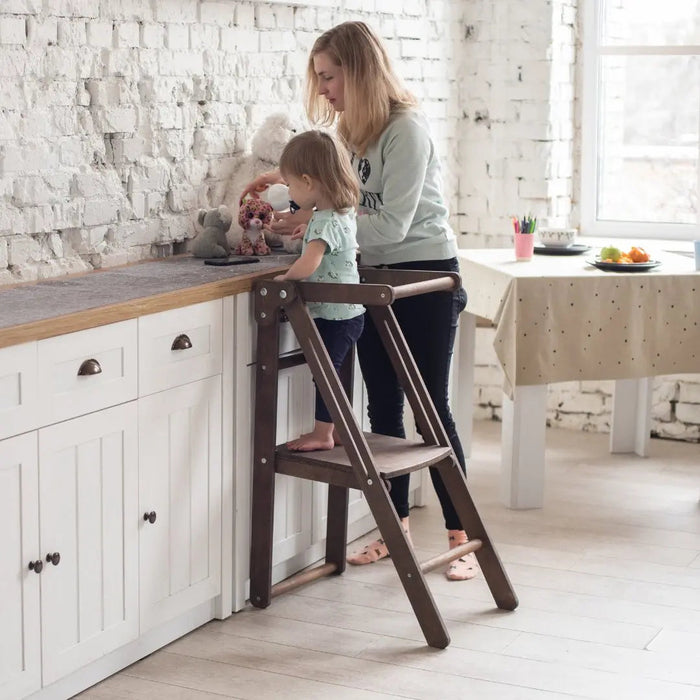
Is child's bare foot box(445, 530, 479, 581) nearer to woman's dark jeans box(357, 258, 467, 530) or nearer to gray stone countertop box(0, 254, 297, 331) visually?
woman's dark jeans box(357, 258, 467, 530)

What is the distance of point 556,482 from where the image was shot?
4.57 meters

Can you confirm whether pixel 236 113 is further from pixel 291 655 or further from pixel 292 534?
pixel 291 655

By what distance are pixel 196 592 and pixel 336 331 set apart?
0.76 meters

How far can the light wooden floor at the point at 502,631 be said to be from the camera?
286cm

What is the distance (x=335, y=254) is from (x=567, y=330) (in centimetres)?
121

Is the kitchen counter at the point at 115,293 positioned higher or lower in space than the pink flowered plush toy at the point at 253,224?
lower

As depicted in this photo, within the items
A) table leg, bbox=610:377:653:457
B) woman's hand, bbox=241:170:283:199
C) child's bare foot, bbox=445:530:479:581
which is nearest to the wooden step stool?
child's bare foot, bbox=445:530:479:581

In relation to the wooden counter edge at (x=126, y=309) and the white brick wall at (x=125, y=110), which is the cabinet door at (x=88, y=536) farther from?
the white brick wall at (x=125, y=110)

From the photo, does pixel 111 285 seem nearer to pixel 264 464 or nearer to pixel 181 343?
pixel 181 343

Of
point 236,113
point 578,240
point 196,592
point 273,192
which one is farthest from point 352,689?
point 578,240

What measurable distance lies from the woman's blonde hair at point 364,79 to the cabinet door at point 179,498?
2.68 ft

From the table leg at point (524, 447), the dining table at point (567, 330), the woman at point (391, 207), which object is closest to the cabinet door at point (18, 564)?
the woman at point (391, 207)

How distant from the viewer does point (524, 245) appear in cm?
438

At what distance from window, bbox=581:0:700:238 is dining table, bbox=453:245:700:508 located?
102 centimetres
